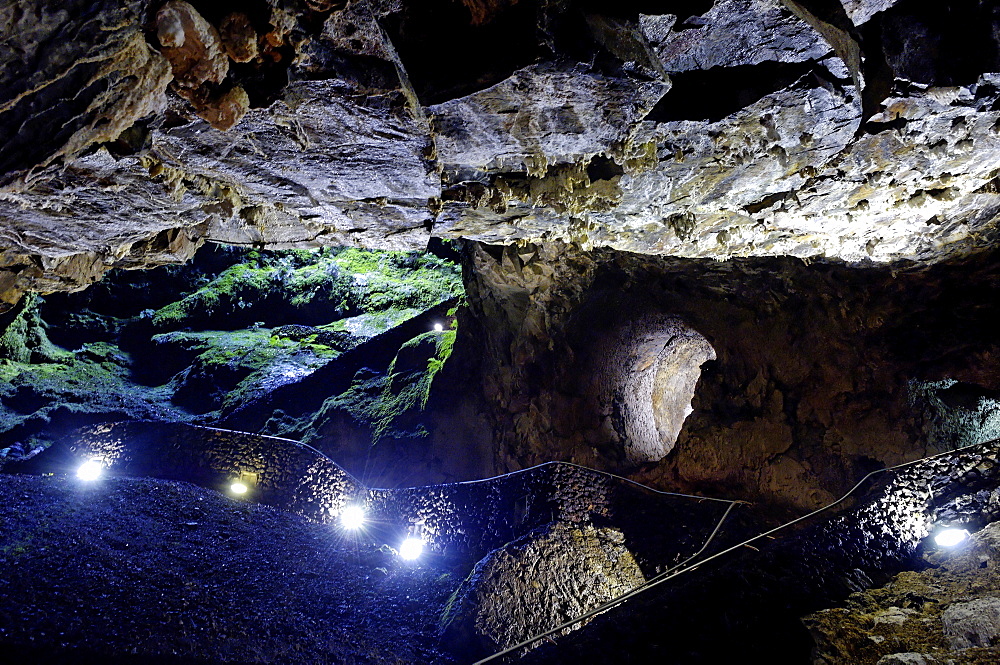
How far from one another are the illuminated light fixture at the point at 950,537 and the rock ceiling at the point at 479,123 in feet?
7.91

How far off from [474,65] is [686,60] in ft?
3.68

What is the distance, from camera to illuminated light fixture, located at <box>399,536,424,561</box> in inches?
263

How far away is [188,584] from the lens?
14.5ft

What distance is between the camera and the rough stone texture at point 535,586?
14.4 ft

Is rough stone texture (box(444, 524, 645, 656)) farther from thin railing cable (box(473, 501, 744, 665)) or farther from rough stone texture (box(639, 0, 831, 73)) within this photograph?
rough stone texture (box(639, 0, 831, 73))

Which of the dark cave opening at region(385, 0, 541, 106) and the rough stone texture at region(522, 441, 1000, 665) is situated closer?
the rough stone texture at region(522, 441, 1000, 665)

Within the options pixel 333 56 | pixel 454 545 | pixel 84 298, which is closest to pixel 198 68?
pixel 333 56

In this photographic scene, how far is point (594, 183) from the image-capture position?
3809mm

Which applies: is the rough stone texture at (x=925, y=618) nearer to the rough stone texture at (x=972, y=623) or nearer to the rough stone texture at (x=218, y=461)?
the rough stone texture at (x=972, y=623)

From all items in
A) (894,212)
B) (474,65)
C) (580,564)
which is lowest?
(580,564)

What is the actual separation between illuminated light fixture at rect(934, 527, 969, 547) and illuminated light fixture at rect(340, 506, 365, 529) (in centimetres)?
676

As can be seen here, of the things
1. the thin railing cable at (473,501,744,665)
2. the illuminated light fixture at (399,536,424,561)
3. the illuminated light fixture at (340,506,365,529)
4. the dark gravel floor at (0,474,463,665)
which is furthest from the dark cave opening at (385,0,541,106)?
the illuminated light fixture at (340,506,365,529)

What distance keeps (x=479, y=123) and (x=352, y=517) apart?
6.96 m

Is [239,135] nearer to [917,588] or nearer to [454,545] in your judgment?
Answer: [917,588]
